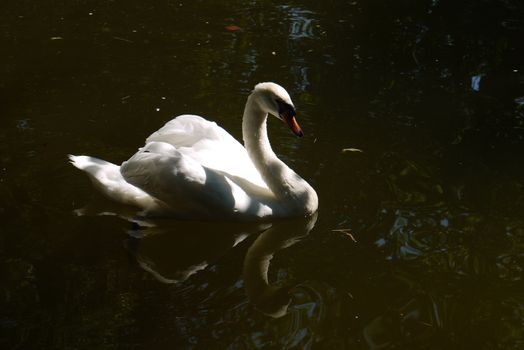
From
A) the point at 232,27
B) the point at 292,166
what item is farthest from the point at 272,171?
the point at 232,27

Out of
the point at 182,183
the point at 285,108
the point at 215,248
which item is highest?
the point at 285,108

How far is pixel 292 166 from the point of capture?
665 cm

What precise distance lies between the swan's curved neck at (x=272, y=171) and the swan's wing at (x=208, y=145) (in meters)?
0.15

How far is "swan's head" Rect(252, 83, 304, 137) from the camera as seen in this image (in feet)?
18.9

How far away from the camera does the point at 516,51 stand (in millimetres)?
9312

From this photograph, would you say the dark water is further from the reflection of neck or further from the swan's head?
the swan's head

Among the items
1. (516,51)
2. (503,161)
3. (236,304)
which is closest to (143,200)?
(236,304)

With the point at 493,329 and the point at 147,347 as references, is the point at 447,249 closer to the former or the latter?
the point at 493,329

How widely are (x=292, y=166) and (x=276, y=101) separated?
39.3 inches

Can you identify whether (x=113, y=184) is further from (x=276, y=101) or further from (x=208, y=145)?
(x=276, y=101)

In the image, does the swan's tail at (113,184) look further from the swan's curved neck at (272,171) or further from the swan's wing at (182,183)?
the swan's curved neck at (272,171)

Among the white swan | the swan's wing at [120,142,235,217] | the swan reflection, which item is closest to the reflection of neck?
the swan reflection

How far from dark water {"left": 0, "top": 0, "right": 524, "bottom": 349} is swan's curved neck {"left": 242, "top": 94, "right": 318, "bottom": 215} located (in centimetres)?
Answer: 17

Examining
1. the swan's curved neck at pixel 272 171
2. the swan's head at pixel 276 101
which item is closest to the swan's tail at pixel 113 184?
the swan's curved neck at pixel 272 171
